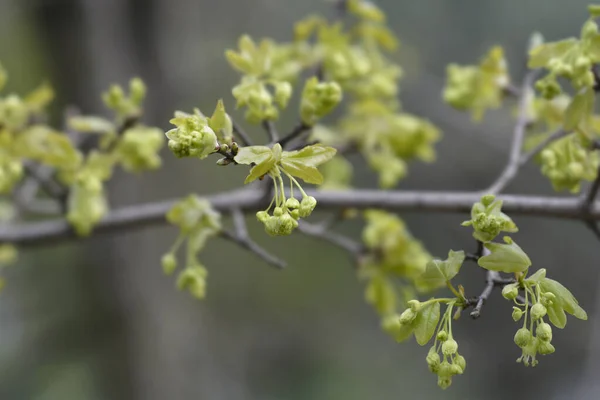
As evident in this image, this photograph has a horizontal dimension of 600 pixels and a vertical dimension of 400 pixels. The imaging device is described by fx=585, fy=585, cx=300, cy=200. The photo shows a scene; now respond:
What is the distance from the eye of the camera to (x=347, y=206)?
2.25ft

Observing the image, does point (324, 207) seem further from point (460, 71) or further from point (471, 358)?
point (471, 358)

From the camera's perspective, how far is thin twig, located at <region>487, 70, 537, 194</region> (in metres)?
0.62

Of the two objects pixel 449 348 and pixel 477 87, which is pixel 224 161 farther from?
pixel 477 87

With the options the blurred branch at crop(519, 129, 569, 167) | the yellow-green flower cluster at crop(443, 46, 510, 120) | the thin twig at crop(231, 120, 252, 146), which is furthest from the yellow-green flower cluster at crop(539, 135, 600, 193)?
the thin twig at crop(231, 120, 252, 146)

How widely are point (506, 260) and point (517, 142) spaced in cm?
33

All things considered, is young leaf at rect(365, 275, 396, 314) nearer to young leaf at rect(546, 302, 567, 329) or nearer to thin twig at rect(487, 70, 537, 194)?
thin twig at rect(487, 70, 537, 194)

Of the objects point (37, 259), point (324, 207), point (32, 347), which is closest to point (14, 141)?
point (324, 207)

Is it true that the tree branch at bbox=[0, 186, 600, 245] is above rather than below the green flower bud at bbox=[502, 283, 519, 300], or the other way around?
below

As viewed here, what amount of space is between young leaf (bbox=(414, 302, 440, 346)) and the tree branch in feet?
0.72

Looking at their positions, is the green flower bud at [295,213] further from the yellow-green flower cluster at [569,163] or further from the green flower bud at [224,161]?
the yellow-green flower cluster at [569,163]

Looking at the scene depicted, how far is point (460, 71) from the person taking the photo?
74 cm

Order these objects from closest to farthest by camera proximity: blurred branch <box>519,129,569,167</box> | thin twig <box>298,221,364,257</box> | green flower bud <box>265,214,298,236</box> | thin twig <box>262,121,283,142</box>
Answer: green flower bud <box>265,214,298,236</box>
thin twig <box>262,121,283,142</box>
blurred branch <box>519,129,569,167</box>
thin twig <box>298,221,364,257</box>

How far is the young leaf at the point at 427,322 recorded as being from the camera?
0.39m

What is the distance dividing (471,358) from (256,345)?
3.54 ft
